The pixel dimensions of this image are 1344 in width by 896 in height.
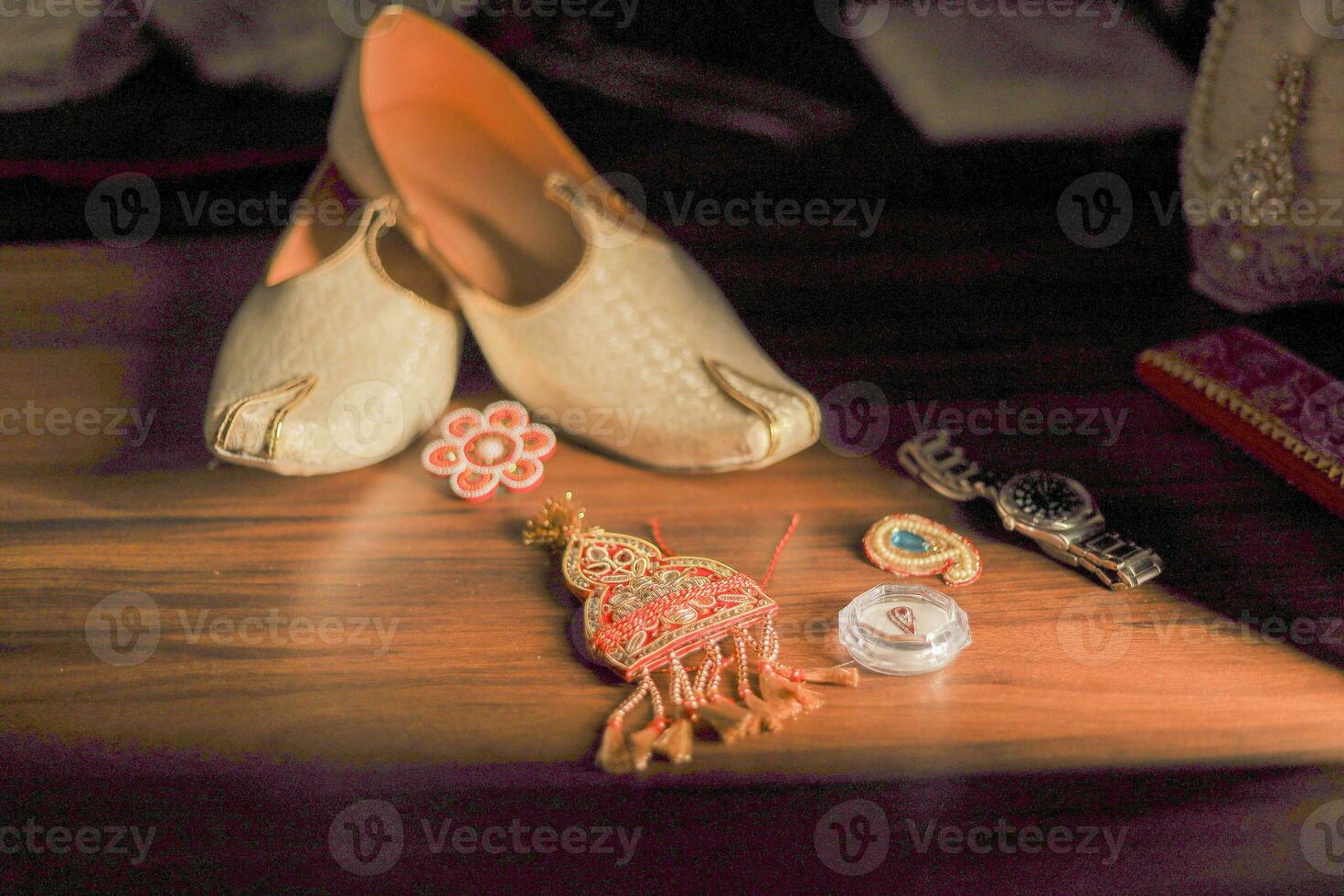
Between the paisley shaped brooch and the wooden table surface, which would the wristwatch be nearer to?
the wooden table surface

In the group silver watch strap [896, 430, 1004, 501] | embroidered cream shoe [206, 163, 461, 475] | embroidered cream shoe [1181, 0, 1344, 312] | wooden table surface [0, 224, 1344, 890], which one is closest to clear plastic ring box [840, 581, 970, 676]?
wooden table surface [0, 224, 1344, 890]

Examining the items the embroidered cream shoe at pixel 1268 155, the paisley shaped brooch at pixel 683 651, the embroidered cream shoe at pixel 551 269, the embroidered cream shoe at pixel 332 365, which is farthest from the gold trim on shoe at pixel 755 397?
the embroidered cream shoe at pixel 1268 155

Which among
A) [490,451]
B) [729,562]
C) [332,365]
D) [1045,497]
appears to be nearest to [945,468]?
[1045,497]

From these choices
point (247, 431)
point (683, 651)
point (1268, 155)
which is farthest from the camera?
point (1268, 155)

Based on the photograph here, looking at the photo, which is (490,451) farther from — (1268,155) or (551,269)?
(1268,155)

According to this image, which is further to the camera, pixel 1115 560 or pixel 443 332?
pixel 443 332

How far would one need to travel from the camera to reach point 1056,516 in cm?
73

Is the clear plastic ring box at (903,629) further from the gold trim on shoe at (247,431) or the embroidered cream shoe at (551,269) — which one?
the gold trim on shoe at (247,431)

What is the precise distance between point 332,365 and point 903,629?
45 centimetres

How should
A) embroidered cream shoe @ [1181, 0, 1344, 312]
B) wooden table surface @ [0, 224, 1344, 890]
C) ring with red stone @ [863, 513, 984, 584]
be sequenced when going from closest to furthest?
1. wooden table surface @ [0, 224, 1344, 890]
2. ring with red stone @ [863, 513, 984, 584]
3. embroidered cream shoe @ [1181, 0, 1344, 312]

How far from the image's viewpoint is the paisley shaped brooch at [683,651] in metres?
0.62

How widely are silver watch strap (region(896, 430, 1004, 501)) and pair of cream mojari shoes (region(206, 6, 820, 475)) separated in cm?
9

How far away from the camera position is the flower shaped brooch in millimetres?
793

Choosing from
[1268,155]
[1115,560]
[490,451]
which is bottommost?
[490,451]
